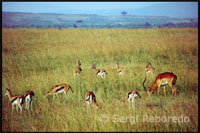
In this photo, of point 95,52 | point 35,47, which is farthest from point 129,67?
point 35,47

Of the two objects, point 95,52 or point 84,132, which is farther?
point 95,52

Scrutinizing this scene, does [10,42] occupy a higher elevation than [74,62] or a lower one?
higher

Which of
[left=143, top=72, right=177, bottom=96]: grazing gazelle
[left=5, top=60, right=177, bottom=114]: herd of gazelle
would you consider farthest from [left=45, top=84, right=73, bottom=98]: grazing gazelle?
[left=143, top=72, right=177, bottom=96]: grazing gazelle

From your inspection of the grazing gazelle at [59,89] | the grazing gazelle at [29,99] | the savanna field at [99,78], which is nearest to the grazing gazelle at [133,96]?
the savanna field at [99,78]

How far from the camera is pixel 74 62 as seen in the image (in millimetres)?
6781

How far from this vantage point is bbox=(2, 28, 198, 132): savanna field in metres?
4.34

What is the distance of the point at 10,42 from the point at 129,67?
Result: 382 cm

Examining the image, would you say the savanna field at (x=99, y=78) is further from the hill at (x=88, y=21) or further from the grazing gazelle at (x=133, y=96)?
the hill at (x=88, y=21)

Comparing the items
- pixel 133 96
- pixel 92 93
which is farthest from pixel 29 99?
pixel 133 96

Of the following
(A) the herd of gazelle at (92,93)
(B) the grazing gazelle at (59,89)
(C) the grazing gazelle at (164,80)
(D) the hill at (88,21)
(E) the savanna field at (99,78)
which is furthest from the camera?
(D) the hill at (88,21)

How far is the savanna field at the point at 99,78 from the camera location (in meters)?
4.34

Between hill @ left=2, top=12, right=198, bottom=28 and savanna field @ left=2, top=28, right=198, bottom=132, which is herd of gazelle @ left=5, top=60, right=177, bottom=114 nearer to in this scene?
savanna field @ left=2, top=28, right=198, bottom=132

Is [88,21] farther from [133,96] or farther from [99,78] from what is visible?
[133,96]

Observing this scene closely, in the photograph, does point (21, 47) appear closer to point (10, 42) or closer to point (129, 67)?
point (10, 42)
